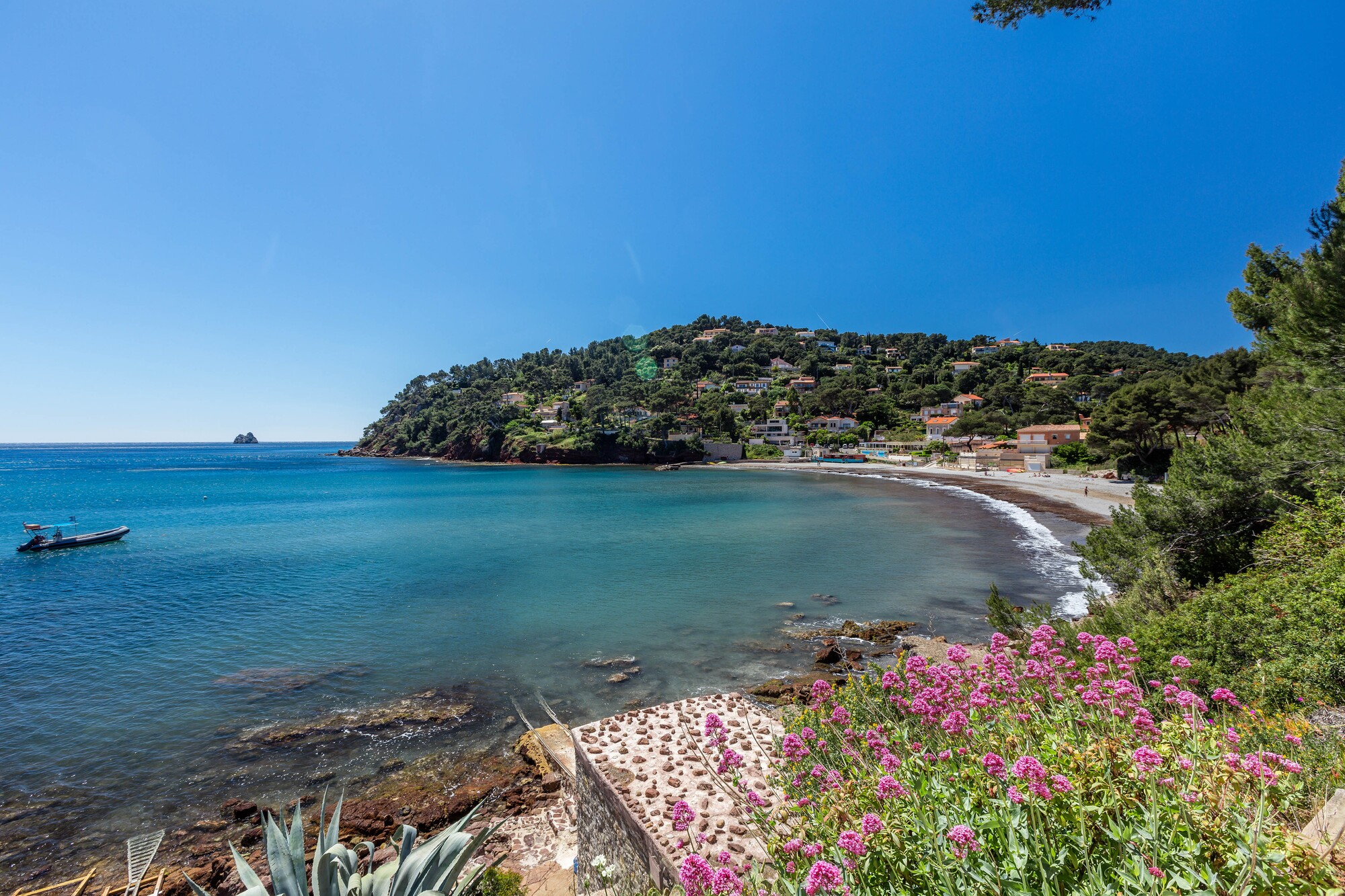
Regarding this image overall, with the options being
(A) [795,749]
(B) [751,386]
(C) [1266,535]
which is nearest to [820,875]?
(A) [795,749]

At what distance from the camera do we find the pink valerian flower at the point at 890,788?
2.98 meters

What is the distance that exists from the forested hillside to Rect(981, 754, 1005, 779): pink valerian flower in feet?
150

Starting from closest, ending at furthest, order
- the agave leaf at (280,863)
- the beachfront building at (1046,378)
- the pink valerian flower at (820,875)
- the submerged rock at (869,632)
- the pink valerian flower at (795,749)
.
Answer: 1. the pink valerian flower at (820,875)
2. the agave leaf at (280,863)
3. the pink valerian flower at (795,749)
4. the submerged rock at (869,632)
5. the beachfront building at (1046,378)

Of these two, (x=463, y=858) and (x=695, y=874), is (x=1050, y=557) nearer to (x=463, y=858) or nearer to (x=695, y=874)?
(x=463, y=858)

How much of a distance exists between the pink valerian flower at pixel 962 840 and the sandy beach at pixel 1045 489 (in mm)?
21572

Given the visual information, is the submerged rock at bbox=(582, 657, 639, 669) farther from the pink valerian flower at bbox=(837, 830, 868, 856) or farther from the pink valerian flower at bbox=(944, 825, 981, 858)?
the pink valerian flower at bbox=(944, 825, 981, 858)

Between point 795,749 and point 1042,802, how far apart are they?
187cm

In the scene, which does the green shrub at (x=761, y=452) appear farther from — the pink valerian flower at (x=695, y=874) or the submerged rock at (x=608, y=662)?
the pink valerian flower at (x=695, y=874)

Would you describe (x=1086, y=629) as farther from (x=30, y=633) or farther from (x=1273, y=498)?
(x=30, y=633)

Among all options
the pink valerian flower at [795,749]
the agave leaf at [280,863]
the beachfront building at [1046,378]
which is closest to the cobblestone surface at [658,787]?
the pink valerian flower at [795,749]

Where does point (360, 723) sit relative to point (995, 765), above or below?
below

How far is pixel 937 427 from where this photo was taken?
87.5 m

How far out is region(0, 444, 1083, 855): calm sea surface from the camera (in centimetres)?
1051

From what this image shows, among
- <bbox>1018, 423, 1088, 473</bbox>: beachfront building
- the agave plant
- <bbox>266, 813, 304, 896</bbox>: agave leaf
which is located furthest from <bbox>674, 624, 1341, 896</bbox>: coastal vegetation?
<bbox>1018, 423, 1088, 473</bbox>: beachfront building
